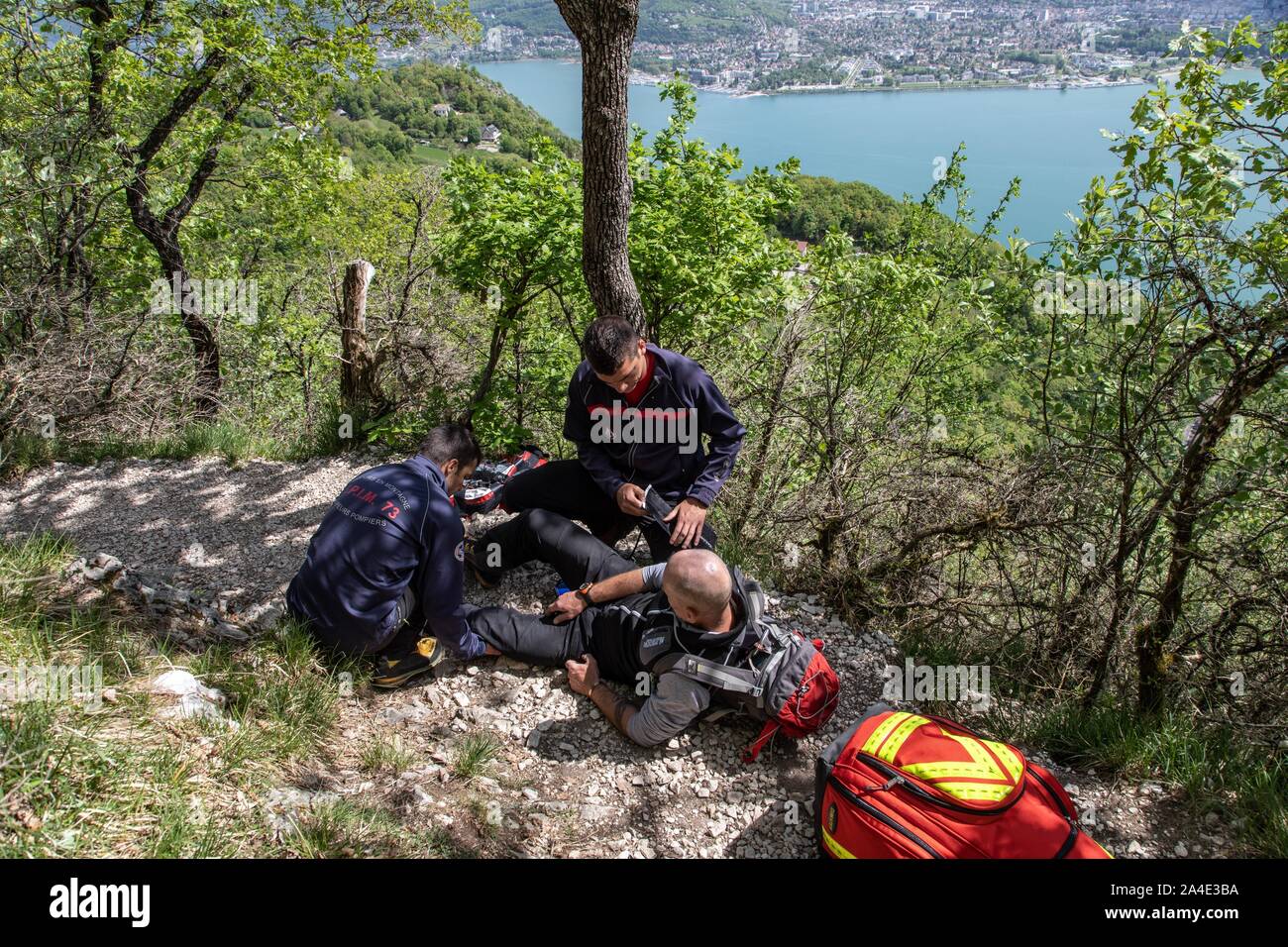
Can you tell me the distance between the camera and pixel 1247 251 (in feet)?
11.3

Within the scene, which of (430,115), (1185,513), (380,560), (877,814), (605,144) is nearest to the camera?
(877,814)

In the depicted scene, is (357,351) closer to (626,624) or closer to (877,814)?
(626,624)

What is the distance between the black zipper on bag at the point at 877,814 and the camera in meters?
2.68

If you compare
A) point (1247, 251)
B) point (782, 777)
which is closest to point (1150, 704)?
point (782, 777)

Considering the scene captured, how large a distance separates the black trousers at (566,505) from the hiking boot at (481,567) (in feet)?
0.14

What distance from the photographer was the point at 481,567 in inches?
189

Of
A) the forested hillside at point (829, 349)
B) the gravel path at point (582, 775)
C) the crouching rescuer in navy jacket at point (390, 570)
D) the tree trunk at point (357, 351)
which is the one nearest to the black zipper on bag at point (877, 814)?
the gravel path at point (582, 775)

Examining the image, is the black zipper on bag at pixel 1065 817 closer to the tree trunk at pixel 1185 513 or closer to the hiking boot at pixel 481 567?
the tree trunk at pixel 1185 513

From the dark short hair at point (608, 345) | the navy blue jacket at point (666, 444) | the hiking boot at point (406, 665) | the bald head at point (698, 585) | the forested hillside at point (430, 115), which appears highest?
the forested hillside at point (430, 115)

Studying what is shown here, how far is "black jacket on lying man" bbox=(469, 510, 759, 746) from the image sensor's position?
11.1ft

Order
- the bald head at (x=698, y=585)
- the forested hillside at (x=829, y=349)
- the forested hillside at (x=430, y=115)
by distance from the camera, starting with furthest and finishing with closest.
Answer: the forested hillside at (x=430, y=115) < the forested hillside at (x=829, y=349) < the bald head at (x=698, y=585)

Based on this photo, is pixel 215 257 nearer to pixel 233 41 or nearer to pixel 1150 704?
pixel 233 41

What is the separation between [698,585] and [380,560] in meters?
1.59

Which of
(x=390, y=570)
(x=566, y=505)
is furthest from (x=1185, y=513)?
(x=390, y=570)
